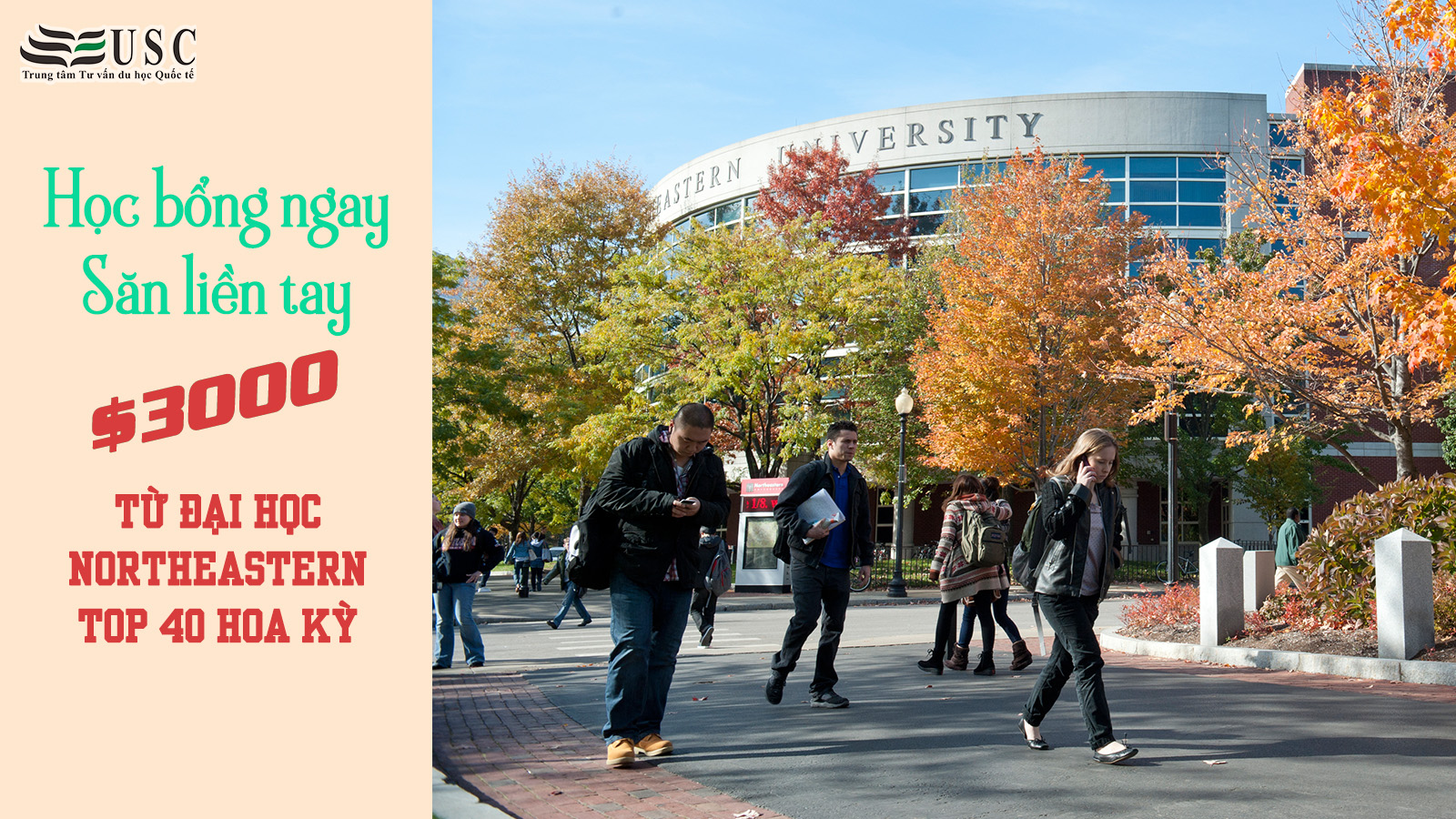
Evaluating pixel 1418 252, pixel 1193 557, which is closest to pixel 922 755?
pixel 1418 252

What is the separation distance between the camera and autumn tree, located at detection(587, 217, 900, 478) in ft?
88.7

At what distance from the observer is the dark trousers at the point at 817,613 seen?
300 inches

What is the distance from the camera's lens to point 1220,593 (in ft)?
35.4

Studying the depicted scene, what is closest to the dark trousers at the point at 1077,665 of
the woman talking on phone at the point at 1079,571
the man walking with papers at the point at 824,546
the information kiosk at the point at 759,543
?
the woman talking on phone at the point at 1079,571

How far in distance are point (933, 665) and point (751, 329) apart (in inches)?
727

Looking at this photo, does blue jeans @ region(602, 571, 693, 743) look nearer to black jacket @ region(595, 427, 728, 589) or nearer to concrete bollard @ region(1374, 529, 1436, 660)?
black jacket @ region(595, 427, 728, 589)

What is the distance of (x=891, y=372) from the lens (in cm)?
3106

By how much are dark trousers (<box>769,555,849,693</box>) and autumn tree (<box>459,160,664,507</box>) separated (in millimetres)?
25997

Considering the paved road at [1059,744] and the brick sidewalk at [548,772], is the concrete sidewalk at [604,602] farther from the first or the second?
the brick sidewalk at [548,772]

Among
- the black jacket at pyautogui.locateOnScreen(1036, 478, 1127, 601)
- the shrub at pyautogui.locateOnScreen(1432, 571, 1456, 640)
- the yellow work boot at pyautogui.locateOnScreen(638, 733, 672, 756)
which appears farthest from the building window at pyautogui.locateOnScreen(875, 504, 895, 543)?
the yellow work boot at pyautogui.locateOnScreen(638, 733, 672, 756)

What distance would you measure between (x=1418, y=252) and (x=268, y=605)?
1475cm

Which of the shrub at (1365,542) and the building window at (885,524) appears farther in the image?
the building window at (885,524)

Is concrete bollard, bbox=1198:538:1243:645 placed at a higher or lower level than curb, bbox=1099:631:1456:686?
higher

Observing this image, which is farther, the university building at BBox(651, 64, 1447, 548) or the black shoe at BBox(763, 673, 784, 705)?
the university building at BBox(651, 64, 1447, 548)
